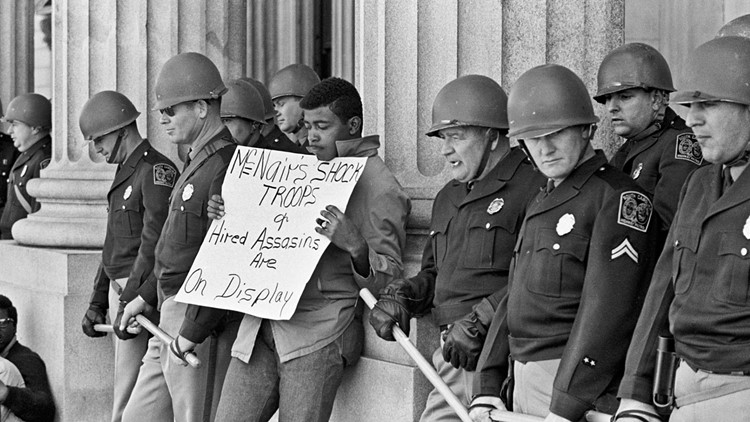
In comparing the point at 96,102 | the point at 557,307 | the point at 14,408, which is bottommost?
the point at 14,408

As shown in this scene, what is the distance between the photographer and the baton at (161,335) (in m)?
5.86

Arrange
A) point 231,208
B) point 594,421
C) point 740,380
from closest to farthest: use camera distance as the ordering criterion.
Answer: point 740,380 < point 594,421 < point 231,208

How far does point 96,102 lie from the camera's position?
743 centimetres

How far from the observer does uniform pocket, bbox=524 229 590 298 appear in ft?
14.2

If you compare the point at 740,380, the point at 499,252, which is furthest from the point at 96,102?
the point at 740,380

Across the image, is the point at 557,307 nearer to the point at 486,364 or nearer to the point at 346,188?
the point at 486,364

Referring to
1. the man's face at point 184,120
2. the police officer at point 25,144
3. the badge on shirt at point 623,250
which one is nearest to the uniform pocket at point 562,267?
the badge on shirt at point 623,250

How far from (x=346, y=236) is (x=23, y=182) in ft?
19.7

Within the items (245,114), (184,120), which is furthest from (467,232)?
(245,114)

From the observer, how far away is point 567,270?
4.32 m

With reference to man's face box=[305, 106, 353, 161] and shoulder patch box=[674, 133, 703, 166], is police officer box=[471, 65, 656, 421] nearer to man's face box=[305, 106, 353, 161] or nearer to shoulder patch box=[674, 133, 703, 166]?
shoulder patch box=[674, 133, 703, 166]

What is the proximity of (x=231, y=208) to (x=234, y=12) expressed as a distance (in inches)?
145

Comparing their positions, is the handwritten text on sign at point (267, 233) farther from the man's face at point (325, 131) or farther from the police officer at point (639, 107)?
the police officer at point (639, 107)

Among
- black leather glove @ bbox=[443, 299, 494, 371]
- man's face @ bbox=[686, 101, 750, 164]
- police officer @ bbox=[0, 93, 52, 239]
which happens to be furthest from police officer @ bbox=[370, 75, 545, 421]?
police officer @ bbox=[0, 93, 52, 239]
